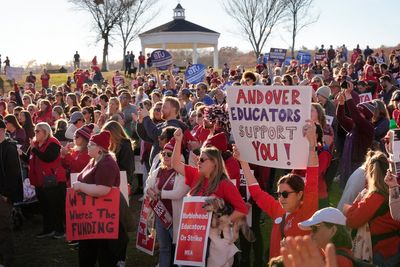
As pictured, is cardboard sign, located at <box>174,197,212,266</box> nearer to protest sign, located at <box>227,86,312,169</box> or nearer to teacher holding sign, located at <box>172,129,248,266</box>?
teacher holding sign, located at <box>172,129,248,266</box>

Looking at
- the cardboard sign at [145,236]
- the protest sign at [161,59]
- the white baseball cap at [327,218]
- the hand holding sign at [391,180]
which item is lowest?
the cardboard sign at [145,236]

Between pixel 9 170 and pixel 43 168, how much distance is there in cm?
120

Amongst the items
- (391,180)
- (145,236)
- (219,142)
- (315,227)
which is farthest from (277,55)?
(315,227)

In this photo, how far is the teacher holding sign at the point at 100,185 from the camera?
692 centimetres

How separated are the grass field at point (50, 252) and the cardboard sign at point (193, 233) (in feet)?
6.90

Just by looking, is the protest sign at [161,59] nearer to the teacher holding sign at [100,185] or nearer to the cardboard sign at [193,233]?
the teacher holding sign at [100,185]

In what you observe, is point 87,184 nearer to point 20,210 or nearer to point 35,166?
point 35,166

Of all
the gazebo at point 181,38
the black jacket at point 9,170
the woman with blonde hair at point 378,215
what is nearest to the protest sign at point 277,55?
the black jacket at point 9,170

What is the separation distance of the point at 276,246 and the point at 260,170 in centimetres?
A: 255

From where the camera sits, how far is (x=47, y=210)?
9.62 metres

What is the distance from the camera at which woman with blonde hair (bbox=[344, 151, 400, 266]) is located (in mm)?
5430

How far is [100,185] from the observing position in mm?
6902

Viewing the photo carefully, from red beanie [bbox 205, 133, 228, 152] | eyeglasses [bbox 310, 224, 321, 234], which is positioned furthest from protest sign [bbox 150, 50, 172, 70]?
eyeglasses [bbox 310, 224, 321, 234]

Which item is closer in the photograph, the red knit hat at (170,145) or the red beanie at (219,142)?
the red knit hat at (170,145)
